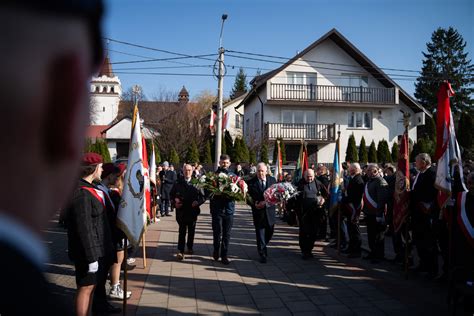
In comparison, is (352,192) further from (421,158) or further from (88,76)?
(88,76)

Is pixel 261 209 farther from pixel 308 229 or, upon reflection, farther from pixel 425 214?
pixel 425 214

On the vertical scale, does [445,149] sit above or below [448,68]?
below

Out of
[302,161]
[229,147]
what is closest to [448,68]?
[229,147]

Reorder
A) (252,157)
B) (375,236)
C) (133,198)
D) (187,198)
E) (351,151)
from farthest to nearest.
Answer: (252,157) < (351,151) < (187,198) < (375,236) < (133,198)

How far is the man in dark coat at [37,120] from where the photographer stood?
51 centimetres

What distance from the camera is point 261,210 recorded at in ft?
27.6

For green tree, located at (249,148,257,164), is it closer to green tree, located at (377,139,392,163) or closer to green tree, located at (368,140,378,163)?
green tree, located at (368,140,378,163)

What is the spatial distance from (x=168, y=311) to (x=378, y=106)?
27.4m

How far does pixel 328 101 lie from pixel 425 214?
22.8 meters

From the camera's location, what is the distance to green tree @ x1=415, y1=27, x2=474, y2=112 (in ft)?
170

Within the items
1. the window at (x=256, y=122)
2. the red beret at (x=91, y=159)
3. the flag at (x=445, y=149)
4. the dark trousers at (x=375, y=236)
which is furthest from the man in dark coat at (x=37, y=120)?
the window at (x=256, y=122)

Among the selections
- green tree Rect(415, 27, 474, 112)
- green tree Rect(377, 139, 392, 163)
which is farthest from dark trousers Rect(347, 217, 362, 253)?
green tree Rect(415, 27, 474, 112)

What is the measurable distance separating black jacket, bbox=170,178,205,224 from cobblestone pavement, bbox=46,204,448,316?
3.02 feet

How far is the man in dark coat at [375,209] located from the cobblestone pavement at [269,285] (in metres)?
0.34
